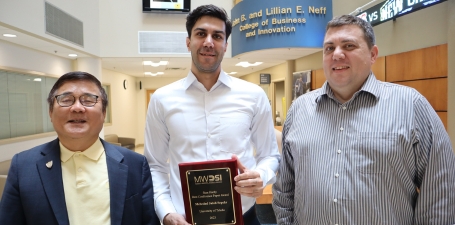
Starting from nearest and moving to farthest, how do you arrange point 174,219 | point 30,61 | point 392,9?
point 174,219
point 392,9
point 30,61

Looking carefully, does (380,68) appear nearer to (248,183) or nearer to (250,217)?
(250,217)

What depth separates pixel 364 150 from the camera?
51.6 inches

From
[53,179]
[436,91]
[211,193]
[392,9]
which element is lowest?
[211,193]

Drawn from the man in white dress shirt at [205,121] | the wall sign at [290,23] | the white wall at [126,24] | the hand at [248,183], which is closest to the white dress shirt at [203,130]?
the man in white dress shirt at [205,121]

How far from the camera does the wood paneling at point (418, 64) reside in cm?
378

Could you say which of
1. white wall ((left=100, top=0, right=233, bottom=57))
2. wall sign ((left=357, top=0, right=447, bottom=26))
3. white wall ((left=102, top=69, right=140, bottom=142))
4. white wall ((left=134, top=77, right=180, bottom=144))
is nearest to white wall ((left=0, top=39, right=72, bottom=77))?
white wall ((left=100, top=0, right=233, bottom=57))

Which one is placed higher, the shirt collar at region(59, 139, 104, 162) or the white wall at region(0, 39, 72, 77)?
the white wall at region(0, 39, 72, 77)

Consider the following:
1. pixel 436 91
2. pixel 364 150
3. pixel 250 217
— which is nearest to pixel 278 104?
pixel 436 91

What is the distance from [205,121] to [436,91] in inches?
142

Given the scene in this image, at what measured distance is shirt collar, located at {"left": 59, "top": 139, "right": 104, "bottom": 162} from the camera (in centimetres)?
128

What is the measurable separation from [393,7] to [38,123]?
6.67m

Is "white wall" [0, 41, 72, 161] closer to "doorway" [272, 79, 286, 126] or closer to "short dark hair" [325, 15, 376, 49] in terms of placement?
"short dark hair" [325, 15, 376, 49]

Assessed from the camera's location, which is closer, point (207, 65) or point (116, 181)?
point (116, 181)

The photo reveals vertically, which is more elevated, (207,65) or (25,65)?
(25,65)
